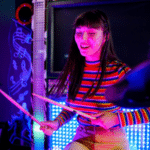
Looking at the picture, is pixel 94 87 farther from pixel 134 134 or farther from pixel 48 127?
pixel 134 134

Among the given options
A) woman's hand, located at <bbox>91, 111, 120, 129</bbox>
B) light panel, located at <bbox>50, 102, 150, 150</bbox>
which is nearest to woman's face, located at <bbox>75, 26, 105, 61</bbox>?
woman's hand, located at <bbox>91, 111, 120, 129</bbox>

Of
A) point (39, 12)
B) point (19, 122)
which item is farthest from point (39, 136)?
point (39, 12)

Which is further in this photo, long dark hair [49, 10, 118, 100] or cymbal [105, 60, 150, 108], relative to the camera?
long dark hair [49, 10, 118, 100]

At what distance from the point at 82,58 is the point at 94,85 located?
0.22 metres

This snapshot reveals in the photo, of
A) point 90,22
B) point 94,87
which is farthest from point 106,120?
point 90,22

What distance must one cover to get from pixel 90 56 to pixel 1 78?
4.96ft

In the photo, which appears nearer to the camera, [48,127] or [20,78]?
[48,127]

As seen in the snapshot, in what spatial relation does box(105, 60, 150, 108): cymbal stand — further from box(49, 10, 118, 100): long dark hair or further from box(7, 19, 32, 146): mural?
box(7, 19, 32, 146): mural

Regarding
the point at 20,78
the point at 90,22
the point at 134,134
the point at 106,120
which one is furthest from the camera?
the point at 20,78

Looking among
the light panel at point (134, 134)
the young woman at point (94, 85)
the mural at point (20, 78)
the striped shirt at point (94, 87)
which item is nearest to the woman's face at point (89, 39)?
the young woman at point (94, 85)

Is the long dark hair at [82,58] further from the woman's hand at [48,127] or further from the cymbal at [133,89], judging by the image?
the cymbal at [133,89]

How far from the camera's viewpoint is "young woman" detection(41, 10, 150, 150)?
2.87ft

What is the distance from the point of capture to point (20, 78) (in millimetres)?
1969

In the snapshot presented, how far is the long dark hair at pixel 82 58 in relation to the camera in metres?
0.94
